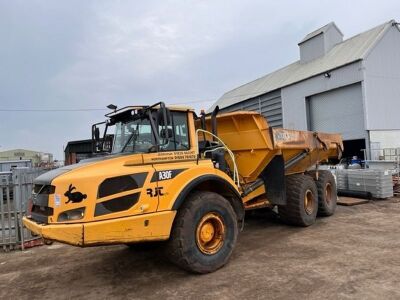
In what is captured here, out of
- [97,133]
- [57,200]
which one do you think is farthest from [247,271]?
[97,133]

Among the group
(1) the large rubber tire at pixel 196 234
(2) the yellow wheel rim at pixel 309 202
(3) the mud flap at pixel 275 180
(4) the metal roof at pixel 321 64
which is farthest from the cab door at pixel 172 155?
(4) the metal roof at pixel 321 64

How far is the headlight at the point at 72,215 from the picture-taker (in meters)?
4.57

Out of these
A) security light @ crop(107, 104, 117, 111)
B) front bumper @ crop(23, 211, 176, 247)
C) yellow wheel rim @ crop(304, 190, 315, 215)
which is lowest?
yellow wheel rim @ crop(304, 190, 315, 215)

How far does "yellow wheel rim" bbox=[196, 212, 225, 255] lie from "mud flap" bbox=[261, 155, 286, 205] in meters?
2.48

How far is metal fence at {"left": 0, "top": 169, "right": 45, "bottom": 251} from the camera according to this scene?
8109 mm

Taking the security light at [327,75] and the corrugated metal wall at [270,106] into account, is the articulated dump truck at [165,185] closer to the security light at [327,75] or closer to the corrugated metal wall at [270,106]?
the security light at [327,75]

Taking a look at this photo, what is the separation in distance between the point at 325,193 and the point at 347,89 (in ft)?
39.9

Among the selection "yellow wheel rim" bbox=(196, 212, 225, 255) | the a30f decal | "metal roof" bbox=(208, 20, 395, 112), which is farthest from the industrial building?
the a30f decal

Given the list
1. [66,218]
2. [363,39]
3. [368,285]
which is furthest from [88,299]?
[363,39]

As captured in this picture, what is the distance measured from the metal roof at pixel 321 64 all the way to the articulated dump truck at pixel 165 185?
13.9m

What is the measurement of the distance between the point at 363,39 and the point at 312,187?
15.5 meters

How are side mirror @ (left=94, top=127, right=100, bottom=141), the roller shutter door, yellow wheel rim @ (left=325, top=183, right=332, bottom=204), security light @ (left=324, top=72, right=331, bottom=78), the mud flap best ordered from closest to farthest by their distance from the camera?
side mirror @ (left=94, top=127, right=100, bottom=141) < the mud flap < yellow wheel rim @ (left=325, top=183, right=332, bottom=204) < the roller shutter door < security light @ (left=324, top=72, right=331, bottom=78)

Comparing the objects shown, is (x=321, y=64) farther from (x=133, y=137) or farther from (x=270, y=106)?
(x=133, y=137)

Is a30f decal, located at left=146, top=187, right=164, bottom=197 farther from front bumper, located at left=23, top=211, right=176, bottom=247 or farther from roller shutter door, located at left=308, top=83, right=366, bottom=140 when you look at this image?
roller shutter door, located at left=308, top=83, right=366, bottom=140
